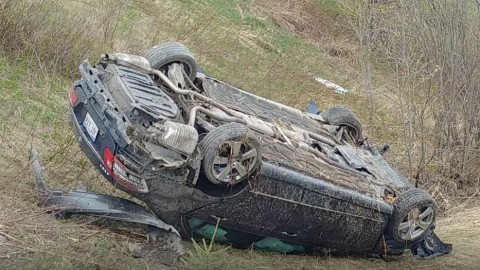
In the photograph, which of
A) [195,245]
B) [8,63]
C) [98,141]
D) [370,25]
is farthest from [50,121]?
[370,25]

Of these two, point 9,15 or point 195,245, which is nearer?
point 195,245

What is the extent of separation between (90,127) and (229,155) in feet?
3.26

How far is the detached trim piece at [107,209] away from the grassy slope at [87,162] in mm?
87

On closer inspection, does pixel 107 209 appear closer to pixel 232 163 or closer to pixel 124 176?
pixel 124 176

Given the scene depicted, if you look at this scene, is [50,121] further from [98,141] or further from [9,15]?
[98,141]

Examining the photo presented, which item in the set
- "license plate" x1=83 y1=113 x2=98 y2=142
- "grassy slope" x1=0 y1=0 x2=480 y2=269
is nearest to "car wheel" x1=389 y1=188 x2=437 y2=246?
"grassy slope" x1=0 y1=0 x2=480 y2=269

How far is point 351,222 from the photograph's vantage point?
19.0 ft

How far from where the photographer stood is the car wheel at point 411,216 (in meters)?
5.94

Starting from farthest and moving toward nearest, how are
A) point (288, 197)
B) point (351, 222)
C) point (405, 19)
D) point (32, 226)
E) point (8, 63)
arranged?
point (405, 19) < point (8, 63) < point (351, 222) < point (288, 197) < point (32, 226)

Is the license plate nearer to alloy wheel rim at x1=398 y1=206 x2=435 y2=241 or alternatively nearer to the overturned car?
the overturned car

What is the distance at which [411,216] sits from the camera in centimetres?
603

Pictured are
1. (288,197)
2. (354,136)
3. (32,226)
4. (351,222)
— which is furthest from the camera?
(354,136)

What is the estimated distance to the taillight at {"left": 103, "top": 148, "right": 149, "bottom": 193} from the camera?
16.1ft

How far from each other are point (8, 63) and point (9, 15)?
21.8 inches
